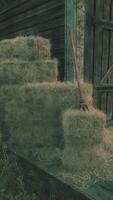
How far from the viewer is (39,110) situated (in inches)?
183

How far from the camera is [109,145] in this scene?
4.65m

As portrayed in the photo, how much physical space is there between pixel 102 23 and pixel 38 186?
3.90 metres

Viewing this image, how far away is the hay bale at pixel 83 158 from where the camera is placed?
3.88 meters

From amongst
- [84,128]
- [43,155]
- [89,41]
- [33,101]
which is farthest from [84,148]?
[89,41]

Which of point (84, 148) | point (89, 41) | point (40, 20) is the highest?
point (40, 20)

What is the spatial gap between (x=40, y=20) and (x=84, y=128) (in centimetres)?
390

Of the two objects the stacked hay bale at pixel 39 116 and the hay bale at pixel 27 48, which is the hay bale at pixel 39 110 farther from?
the hay bale at pixel 27 48

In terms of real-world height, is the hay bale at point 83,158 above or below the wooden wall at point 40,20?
below

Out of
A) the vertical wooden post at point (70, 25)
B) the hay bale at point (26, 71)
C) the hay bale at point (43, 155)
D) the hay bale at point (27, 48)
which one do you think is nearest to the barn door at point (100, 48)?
the vertical wooden post at point (70, 25)

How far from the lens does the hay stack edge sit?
3811 millimetres

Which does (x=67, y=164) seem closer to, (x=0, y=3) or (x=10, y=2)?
(x=10, y=2)

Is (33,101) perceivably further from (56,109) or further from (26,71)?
(26,71)

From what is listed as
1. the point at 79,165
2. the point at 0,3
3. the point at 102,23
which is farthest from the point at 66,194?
the point at 0,3

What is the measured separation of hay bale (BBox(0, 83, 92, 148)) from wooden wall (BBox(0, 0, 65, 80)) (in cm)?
168
